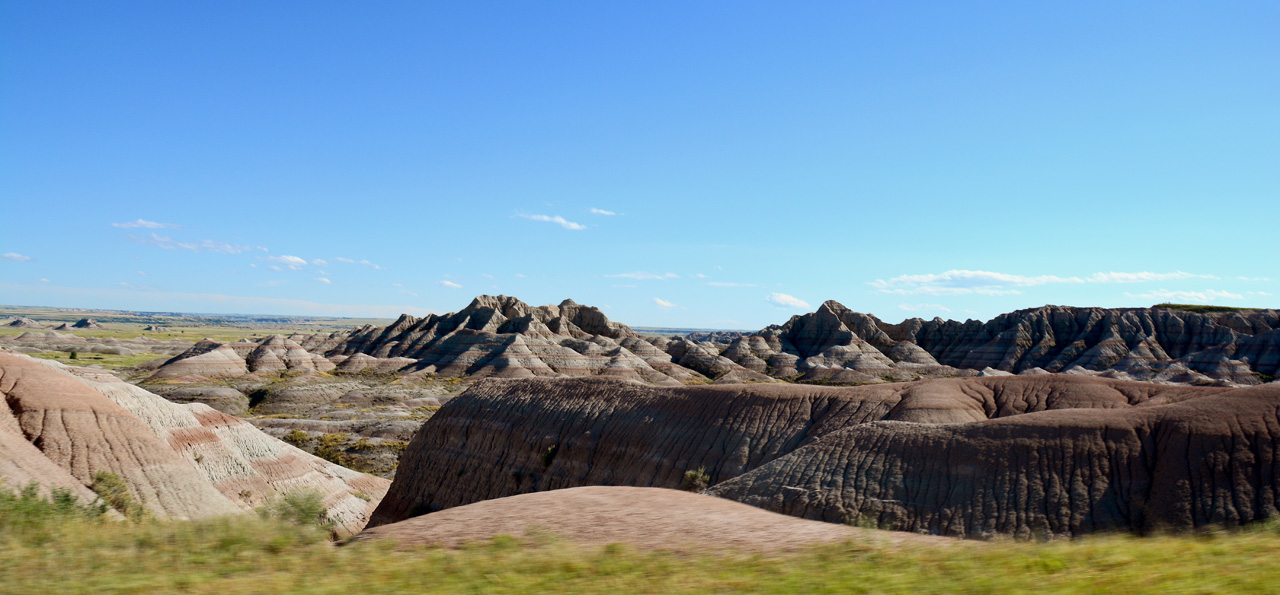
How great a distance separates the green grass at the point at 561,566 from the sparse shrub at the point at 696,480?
17731 mm

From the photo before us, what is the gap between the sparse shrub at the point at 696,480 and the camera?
2666 cm

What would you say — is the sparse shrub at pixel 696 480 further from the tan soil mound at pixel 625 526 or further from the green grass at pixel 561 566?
the green grass at pixel 561 566

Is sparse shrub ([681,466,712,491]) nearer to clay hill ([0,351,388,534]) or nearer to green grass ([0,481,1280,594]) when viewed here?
clay hill ([0,351,388,534])

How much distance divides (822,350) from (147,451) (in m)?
91.0

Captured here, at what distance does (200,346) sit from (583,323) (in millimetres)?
59470

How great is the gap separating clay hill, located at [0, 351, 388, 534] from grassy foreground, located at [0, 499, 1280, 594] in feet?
51.6

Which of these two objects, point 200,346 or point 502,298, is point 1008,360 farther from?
point 200,346

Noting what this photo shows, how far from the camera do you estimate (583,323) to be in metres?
130

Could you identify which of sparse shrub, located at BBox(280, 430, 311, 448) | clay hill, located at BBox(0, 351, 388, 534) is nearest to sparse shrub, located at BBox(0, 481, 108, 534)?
clay hill, located at BBox(0, 351, 388, 534)

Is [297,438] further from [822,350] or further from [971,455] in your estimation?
[822,350]

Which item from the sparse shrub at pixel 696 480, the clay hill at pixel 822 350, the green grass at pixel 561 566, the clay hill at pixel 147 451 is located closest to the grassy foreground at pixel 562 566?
the green grass at pixel 561 566

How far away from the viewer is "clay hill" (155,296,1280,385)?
83.5 metres

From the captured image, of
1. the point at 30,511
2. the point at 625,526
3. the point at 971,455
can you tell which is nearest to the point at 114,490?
the point at 30,511

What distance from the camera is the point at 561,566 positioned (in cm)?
784
